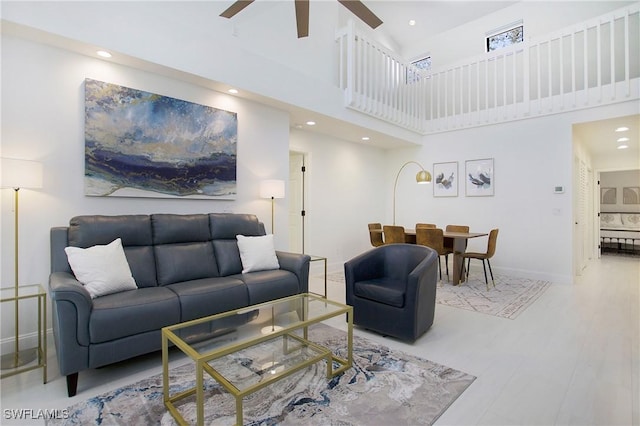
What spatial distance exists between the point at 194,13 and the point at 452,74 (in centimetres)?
497

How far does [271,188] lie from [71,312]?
2470 mm

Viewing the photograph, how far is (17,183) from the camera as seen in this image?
228 cm

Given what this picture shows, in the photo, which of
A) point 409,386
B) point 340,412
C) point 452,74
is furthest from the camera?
point 452,74

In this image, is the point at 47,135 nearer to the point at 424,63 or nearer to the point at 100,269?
the point at 100,269

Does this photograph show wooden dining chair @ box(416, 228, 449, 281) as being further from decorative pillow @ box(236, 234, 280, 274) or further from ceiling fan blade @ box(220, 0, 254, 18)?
ceiling fan blade @ box(220, 0, 254, 18)

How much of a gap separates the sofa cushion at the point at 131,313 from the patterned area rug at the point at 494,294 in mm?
3075

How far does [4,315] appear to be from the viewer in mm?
2504

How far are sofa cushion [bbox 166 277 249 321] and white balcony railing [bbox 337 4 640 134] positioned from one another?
3380 mm

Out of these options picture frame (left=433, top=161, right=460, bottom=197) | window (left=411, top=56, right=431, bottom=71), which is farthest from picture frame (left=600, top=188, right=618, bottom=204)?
window (left=411, top=56, right=431, bottom=71)

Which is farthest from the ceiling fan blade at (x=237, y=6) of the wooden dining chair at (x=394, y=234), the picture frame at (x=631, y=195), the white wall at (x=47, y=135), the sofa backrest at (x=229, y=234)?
the picture frame at (x=631, y=195)

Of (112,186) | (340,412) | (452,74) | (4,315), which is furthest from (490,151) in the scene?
(4,315)

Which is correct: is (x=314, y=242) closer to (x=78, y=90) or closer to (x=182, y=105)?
(x=182, y=105)

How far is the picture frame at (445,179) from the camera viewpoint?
6344mm

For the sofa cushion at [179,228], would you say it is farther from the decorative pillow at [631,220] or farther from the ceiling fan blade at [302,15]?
the decorative pillow at [631,220]
